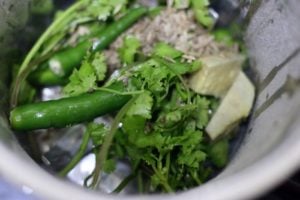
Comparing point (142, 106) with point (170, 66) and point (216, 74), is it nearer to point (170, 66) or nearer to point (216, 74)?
point (170, 66)

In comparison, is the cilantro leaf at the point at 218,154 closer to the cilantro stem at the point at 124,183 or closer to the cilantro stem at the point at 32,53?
the cilantro stem at the point at 124,183

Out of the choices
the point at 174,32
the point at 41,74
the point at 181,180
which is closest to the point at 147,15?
the point at 174,32

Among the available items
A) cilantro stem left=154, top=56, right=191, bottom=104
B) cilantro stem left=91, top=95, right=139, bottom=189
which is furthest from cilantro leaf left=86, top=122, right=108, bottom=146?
cilantro stem left=154, top=56, right=191, bottom=104

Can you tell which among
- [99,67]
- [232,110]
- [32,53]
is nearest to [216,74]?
[232,110]

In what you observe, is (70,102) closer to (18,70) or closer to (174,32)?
(18,70)

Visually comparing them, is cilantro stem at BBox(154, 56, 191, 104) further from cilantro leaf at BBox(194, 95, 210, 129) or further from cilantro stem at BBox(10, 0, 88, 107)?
cilantro stem at BBox(10, 0, 88, 107)

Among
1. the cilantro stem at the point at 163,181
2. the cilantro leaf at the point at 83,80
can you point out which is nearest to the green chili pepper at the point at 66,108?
A: the cilantro leaf at the point at 83,80
